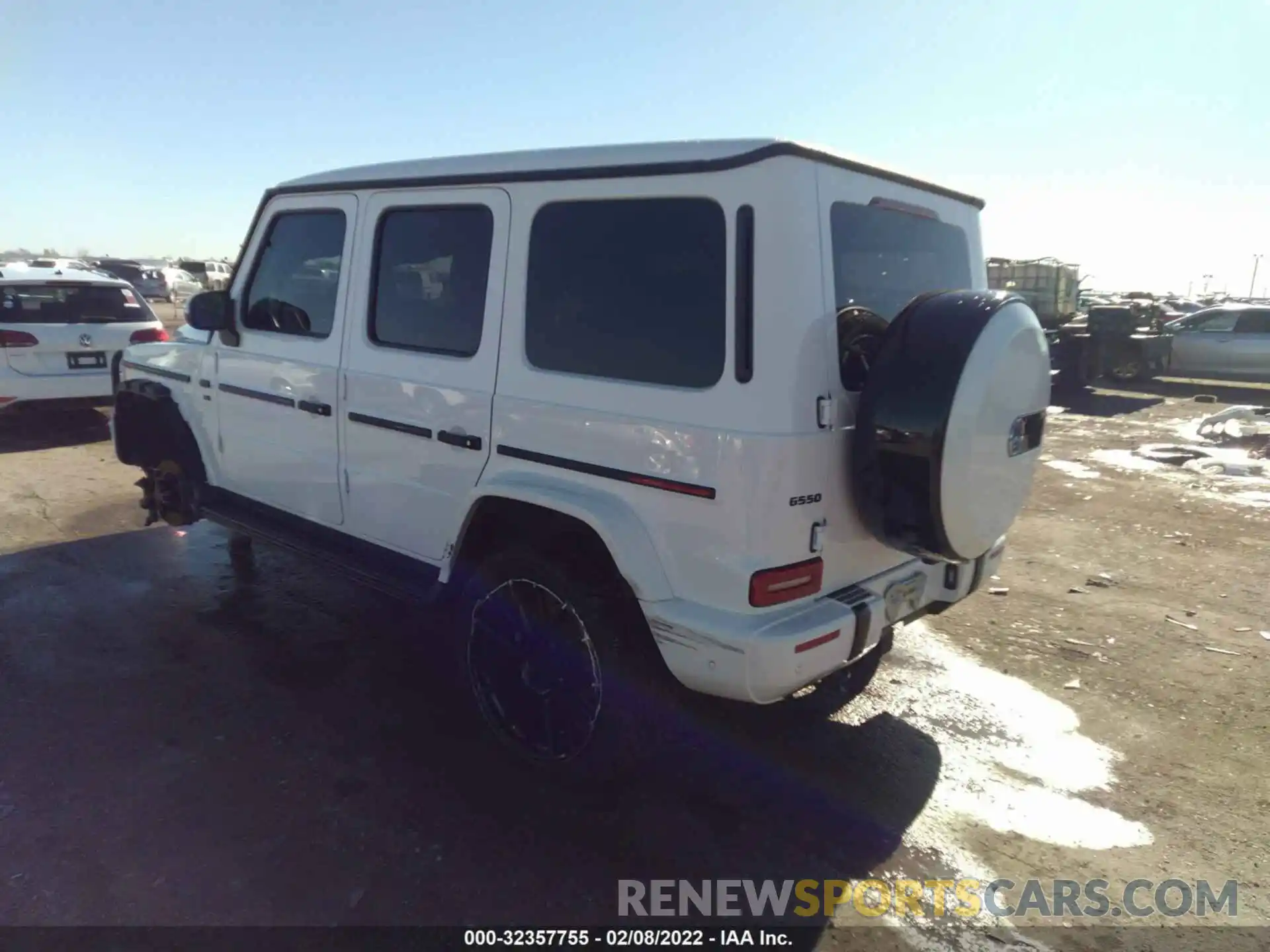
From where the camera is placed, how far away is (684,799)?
3203 mm

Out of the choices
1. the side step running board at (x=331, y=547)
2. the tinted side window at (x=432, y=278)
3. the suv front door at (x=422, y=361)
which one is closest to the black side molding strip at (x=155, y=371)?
the side step running board at (x=331, y=547)

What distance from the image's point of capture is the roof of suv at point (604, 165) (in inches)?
101

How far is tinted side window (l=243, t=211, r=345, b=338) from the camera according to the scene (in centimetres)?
390

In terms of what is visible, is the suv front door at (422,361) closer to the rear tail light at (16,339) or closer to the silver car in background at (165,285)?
the rear tail light at (16,339)

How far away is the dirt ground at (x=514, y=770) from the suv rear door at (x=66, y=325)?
3526 mm

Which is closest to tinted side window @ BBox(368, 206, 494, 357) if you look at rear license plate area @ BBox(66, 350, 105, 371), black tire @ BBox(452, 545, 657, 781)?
black tire @ BBox(452, 545, 657, 781)

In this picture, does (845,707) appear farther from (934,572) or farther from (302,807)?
(302,807)

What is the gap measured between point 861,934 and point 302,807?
193cm

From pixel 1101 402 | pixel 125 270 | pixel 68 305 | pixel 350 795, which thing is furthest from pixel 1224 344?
pixel 125 270

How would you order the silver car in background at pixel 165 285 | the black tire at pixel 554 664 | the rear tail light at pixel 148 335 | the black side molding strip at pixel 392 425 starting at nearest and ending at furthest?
the black tire at pixel 554 664, the black side molding strip at pixel 392 425, the rear tail light at pixel 148 335, the silver car in background at pixel 165 285

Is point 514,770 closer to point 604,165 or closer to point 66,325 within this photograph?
point 604,165

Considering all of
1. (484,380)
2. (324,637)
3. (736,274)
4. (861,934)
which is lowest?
(861,934)

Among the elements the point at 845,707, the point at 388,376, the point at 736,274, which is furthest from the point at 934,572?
the point at 388,376

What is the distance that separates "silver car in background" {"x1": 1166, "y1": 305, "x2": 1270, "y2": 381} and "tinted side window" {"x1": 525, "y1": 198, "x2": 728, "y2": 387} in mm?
16185
